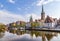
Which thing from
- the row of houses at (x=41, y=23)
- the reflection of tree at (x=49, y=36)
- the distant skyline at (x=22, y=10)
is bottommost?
the reflection of tree at (x=49, y=36)

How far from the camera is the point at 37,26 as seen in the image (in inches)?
214

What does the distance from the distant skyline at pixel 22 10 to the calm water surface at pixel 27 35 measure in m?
0.35

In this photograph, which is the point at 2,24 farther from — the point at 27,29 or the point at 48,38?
the point at 48,38

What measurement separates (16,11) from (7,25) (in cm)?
49

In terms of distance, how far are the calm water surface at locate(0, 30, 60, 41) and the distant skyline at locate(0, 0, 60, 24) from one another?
351mm

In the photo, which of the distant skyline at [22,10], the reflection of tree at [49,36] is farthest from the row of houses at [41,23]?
the reflection of tree at [49,36]

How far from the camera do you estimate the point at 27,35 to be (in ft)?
17.6

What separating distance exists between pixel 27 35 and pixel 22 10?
738 mm

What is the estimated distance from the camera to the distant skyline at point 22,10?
208 inches

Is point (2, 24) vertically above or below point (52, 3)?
below

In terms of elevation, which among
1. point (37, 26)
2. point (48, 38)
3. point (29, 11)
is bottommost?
point (48, 38)

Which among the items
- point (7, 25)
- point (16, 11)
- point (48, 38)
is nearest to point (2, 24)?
point (7, 25)

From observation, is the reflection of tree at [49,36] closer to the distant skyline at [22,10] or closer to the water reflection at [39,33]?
the water reflection at [39,33]

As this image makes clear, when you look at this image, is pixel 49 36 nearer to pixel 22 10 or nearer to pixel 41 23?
pixel 41 23
